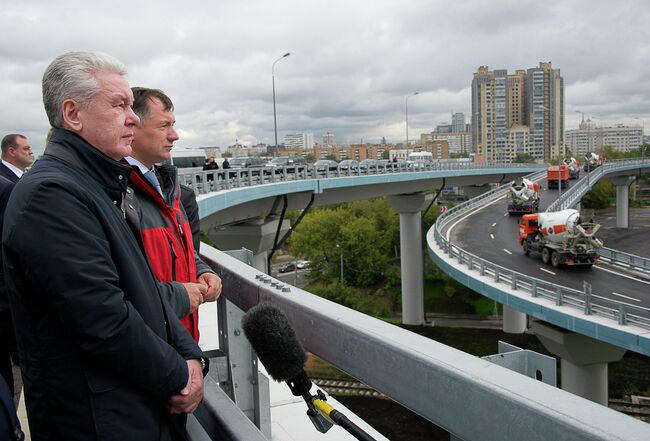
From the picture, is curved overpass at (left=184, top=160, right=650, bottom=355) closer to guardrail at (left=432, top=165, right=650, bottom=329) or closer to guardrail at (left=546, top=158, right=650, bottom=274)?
guardrail at (left=432, top=165, right=650, bottom=329)

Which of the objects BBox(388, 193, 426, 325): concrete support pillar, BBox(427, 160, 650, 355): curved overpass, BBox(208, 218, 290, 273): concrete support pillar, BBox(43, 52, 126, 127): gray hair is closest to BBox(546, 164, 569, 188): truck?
BBox(388, 193, 426, 325): concrete support pillar

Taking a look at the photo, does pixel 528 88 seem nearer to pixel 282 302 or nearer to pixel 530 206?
pixel 530 206

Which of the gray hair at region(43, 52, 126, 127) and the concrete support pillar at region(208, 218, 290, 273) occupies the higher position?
the gray hair at region(43, 52, 126, 127)

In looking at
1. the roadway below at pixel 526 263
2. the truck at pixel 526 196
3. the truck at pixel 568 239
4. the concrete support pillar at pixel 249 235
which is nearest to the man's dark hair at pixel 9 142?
the roadway below at pixel 526 263

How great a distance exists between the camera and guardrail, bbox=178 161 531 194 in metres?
20.1

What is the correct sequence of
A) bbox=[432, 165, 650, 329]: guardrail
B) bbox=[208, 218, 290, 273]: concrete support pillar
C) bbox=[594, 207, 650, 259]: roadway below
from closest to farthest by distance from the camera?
bbox=[432, 165, 650, 329]: guardrail → bbox=[208, 218, 290, 273]: concrete support pillar → bbox=[594, 207, 650, 259]: roadway below

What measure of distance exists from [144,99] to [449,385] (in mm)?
2710

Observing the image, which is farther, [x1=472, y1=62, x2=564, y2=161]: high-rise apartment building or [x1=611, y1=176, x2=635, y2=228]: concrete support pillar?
[x1=472, y1=62, x2=564, y2=161]: high-rise apartment building

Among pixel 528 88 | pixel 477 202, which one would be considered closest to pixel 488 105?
pixel 528 88

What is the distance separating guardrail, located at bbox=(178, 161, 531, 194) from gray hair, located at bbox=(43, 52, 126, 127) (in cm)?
1522

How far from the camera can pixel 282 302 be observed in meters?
2.46

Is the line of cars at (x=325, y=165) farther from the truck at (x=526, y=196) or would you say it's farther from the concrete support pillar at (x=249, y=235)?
the truck at (x=526, y=196)

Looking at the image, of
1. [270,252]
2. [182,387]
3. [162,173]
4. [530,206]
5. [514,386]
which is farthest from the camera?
[530,206]

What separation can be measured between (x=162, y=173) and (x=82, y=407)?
6.30 feet
